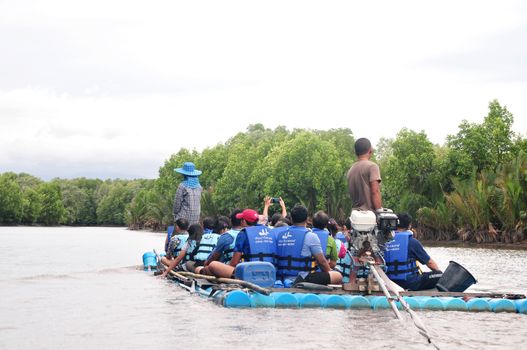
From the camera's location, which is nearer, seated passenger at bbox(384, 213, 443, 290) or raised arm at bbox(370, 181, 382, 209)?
raised arm at bbox(370, 181, 382, 209)

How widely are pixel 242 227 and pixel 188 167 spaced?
18.1 ft

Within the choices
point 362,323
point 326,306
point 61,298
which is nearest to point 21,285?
point 61,298

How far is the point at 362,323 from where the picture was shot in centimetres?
1001

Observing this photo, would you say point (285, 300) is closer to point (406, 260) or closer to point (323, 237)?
point (323, 237)

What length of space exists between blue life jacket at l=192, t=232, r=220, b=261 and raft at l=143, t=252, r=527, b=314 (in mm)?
3301

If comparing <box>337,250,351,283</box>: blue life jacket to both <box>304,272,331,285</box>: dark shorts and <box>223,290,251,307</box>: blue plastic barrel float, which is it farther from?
<box>223,290,251,307</box>: blue plastic barrel float

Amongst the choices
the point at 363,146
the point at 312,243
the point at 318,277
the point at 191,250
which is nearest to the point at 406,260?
the point at 318,277

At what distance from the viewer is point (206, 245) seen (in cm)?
1531

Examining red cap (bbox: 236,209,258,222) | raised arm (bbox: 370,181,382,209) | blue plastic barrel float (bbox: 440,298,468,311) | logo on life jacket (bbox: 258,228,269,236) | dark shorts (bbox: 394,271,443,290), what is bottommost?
blue plastic barrel float (bbox: 440,298,468,311)

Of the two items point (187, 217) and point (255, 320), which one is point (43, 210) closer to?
point (187, 217)

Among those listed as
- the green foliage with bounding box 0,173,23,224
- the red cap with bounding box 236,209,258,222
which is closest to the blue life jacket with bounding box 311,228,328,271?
the red cap with bounding box 236,209,258,222

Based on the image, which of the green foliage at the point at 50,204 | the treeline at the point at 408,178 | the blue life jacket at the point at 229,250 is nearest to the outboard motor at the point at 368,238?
the blue life jacket at the point at 229,250

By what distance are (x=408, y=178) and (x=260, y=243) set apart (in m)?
47.6

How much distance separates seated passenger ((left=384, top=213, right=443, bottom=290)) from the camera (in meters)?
12.2
